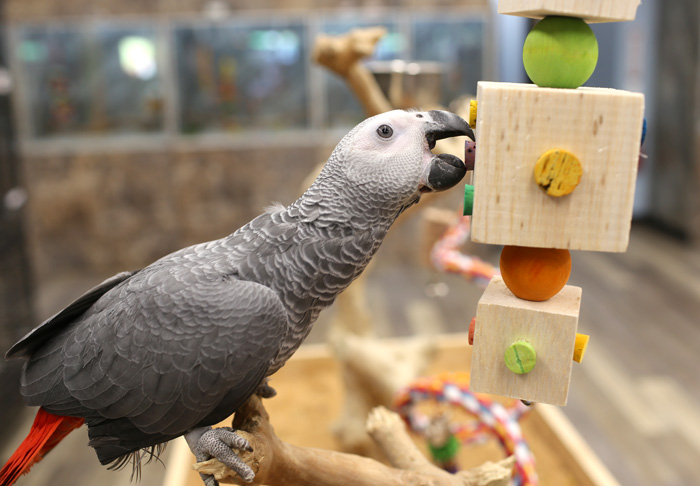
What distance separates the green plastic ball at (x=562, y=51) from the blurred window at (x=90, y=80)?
3040mm

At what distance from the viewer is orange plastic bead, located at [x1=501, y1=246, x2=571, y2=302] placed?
67cm

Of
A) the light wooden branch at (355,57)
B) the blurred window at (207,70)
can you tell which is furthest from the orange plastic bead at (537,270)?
the blurred window at (207,70)

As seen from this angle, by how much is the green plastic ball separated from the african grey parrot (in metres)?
0.11

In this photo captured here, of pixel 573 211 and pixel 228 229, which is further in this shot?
pixel 228 229

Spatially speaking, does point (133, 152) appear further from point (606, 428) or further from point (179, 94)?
point (606, 428)

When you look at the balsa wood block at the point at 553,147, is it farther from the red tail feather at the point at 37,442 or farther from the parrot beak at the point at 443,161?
the red tail feather at the point at 37,442

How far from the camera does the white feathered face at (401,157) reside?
66 centimetres

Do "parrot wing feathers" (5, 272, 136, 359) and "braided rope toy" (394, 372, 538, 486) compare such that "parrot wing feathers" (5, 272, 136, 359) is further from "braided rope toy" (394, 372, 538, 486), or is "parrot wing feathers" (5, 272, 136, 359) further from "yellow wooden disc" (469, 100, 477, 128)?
"braided rope toy" (394, 372, 538, 486)

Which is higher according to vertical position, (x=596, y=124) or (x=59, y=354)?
(x=596, y=124)

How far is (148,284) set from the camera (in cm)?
71

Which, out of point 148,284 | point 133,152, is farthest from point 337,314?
point 133,152

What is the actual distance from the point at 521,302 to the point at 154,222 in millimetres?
3065

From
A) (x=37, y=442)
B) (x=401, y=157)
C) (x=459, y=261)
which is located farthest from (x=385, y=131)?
(x=459, y=261)

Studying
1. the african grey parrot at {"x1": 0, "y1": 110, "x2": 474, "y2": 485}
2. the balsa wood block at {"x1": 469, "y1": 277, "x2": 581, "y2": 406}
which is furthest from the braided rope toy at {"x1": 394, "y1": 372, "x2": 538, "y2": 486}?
the african grey parrot at {"x1": 0, "y1": 110, "x2": 474, "y2": 485}
